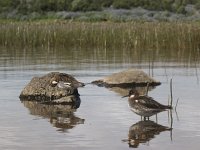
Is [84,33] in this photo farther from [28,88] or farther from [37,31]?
[28,88]

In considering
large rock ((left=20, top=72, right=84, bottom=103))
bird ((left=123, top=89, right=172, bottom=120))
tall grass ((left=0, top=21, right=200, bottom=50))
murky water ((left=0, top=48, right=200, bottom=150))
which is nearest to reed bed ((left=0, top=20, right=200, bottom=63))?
tall grass ((left=0, top=21, right=200, bottom=50))

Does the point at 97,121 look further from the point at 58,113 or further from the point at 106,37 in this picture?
the point at 106,37

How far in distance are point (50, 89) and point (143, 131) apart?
210 inches

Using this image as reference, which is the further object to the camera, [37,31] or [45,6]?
[45,6]

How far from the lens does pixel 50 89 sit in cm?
1858

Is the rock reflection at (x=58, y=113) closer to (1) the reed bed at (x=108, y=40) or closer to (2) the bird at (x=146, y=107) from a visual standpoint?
(2) the bird at (x=146, y=107)

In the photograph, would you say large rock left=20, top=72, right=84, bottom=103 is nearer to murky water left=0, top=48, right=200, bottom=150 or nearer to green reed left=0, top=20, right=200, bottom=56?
murky water left=0, top=48, right=200, bottom=150

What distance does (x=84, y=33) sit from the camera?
41438mm

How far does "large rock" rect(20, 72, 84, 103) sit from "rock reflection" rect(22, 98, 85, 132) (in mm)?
481

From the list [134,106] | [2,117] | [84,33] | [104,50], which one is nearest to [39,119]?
[2,117]

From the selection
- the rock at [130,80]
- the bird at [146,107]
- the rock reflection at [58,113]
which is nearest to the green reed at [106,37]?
the rock at [130,80]

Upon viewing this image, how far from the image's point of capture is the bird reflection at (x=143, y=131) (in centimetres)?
1286

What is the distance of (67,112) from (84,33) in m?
25.2

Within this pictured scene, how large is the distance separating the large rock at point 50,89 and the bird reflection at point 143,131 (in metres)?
4.14
